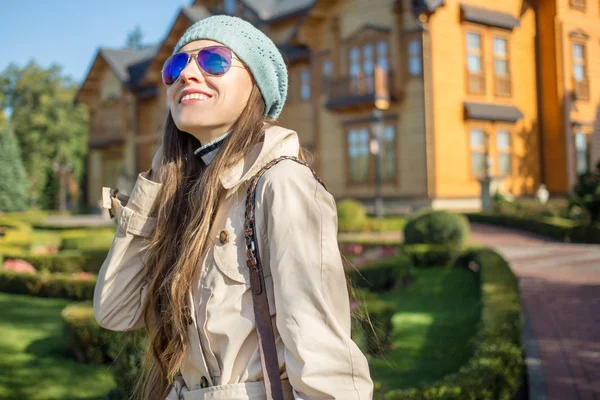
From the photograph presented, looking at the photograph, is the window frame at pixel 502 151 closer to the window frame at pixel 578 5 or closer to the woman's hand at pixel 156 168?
the window frame at pixel 578 5

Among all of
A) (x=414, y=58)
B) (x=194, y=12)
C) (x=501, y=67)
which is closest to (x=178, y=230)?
(x=414, y=58)

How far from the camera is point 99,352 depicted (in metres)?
5.82

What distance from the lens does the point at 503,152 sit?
2139cm

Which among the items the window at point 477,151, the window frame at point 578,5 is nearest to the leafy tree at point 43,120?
the window at point 477,151

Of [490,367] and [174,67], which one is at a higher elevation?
[174,67]

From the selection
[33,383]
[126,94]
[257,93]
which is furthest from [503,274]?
[126,94]

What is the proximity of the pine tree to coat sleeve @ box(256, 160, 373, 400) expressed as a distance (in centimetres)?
4499

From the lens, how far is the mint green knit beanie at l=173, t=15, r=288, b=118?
1.74 metres

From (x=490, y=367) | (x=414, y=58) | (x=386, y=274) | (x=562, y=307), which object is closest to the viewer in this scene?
(x=490, y=367)

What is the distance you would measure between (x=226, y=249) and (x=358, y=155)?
20.8m

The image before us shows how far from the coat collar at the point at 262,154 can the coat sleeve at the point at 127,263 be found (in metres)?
0.32

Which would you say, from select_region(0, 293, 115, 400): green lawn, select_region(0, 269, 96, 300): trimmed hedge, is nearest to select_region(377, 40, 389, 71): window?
select_region(0, 269, 96, 300): trimmed hedge

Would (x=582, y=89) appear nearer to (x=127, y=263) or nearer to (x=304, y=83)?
(x=304, y=83)

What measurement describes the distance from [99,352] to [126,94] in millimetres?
29741
